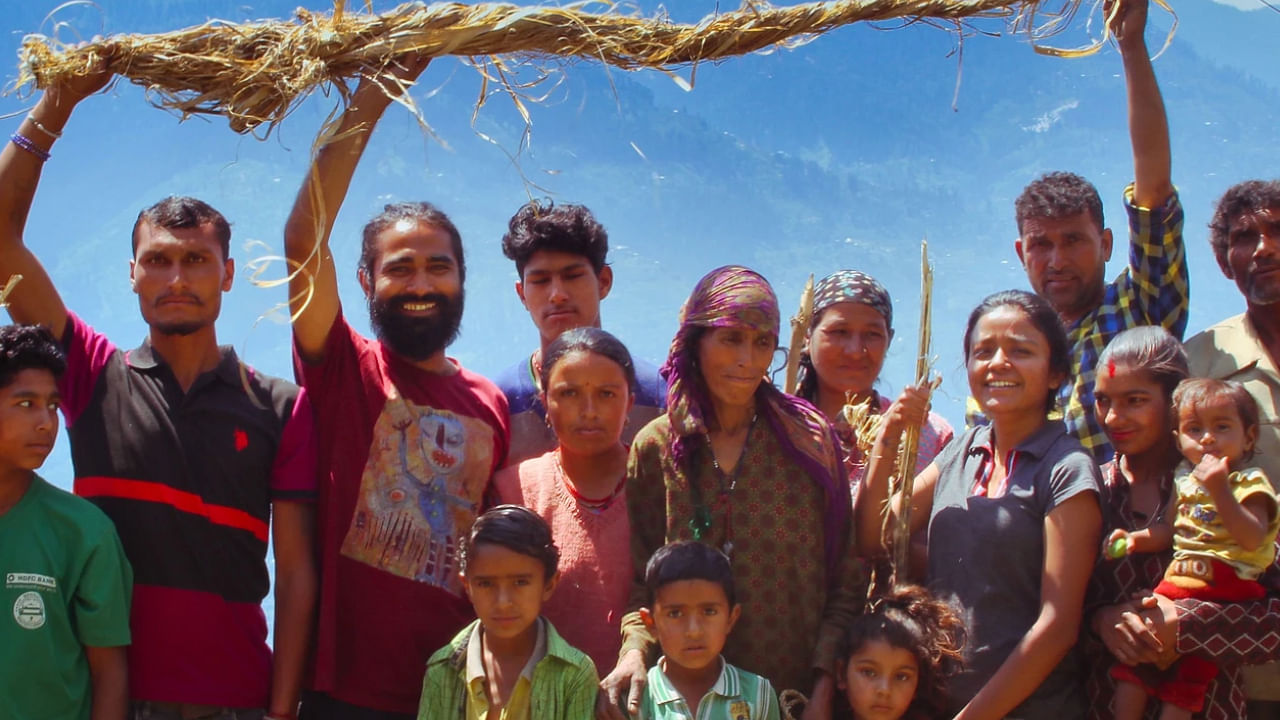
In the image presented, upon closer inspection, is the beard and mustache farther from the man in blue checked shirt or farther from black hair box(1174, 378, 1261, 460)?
black hair box(1174, 378, 1261, 460)

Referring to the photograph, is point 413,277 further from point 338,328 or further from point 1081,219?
point 1081,219

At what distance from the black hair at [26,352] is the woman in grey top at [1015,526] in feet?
8.00

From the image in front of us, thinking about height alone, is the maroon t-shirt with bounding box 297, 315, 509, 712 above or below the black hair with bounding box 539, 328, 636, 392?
below

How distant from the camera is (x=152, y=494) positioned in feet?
10.8

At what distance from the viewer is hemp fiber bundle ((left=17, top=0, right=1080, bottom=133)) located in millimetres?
3092

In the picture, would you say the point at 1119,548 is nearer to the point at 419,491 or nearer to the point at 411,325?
the point at 419,491

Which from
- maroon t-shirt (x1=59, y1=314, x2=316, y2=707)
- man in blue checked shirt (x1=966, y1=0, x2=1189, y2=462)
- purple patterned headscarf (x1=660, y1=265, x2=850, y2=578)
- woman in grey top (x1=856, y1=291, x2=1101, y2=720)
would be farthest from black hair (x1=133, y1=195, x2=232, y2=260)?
man in blue checked shirt (x1=966, y1=0, x2=1189, y2=462)

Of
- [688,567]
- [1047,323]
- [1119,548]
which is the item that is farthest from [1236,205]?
[688,567]

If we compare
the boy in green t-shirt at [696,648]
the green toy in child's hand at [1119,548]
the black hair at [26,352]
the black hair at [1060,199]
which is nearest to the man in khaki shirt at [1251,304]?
the black hair at [1060,199]

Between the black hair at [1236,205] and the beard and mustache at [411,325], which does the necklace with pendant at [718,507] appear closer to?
the beard and mustache at [411,325]

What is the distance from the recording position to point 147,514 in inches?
129

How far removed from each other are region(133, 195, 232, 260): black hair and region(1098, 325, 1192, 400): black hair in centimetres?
286

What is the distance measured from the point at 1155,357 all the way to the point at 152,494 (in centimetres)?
307

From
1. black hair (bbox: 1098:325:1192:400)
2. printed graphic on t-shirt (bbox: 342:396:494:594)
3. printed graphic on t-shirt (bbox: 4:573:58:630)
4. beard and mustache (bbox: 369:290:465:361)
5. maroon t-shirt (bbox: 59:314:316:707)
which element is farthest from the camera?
beard and mustache (bbox: 369:290:465:361)
